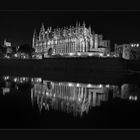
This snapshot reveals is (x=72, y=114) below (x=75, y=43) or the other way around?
below

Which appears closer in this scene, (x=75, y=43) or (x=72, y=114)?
(x=72, y=114)

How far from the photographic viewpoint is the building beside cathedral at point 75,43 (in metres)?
33.7

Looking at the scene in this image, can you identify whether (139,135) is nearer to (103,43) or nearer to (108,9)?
(108,9)

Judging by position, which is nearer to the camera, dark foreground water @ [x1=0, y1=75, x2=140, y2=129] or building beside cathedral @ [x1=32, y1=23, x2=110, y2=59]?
dark foreground water @ [x1=0, y1=75, x2=140, y2=129]

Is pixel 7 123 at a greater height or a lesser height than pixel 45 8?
lesser

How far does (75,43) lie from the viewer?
3597cm

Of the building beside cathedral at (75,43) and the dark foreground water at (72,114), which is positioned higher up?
the building beside cathedral at (75,43)

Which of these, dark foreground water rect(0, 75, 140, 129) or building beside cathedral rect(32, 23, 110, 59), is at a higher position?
building beside cathedral rect(32, 23, 110, 59)

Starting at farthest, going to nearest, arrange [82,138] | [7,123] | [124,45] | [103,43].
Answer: [103,43] < [124,45] < [7,123] < [82,138]

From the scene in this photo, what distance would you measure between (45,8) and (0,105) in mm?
2567

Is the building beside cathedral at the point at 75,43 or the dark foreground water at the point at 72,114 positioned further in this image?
the building beside cathedral at the point at 75,43

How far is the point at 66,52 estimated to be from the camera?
3544 centimetres

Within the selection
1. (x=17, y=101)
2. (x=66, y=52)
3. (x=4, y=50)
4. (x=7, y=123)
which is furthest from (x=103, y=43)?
(x=7, y=123)

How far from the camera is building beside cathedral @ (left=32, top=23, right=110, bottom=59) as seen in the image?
111 ft
